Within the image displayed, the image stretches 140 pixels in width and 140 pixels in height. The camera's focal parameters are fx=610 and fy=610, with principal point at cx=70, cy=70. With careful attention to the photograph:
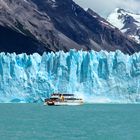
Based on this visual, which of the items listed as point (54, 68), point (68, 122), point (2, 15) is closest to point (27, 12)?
point (2, 15)

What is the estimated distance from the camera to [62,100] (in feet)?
275

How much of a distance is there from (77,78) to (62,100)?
3.70 m

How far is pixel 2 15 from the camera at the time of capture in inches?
6969

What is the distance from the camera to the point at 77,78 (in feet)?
277

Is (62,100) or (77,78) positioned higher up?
(77,78)

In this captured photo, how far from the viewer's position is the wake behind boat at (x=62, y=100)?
81625 mm

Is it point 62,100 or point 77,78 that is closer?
point 62,100

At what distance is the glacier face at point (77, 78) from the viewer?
273 feet

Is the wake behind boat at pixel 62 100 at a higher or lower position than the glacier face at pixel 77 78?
lower

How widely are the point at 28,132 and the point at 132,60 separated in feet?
152

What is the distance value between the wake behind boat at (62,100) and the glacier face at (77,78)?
3.96ft

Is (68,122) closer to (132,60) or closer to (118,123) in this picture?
(118,123)

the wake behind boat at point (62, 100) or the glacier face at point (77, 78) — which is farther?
the glacier face at point (77, 78)

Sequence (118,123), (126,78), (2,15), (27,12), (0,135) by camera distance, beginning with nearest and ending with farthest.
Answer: (0,135) → (118,123) → (126,78) → (2,15) → (27,12)
